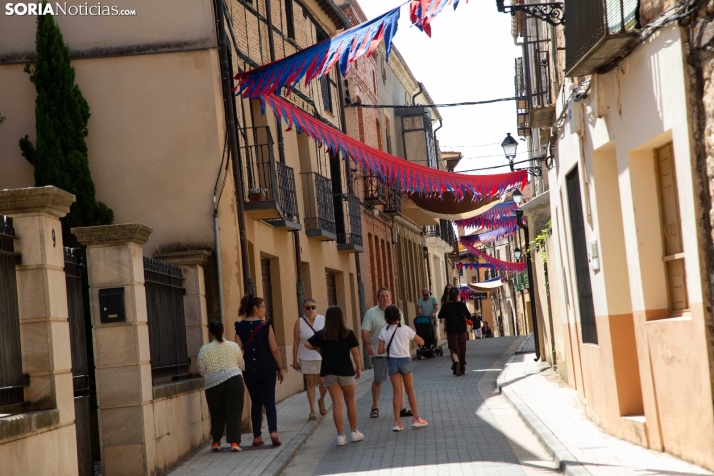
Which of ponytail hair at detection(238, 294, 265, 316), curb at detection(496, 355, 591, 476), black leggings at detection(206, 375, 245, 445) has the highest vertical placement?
ponytail hair at detection(238, 294, 265, 316)

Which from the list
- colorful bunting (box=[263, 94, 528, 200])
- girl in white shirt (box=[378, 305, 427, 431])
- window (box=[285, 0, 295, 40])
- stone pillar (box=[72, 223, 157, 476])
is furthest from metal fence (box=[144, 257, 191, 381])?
window (box=[285, 0, 295, 40])

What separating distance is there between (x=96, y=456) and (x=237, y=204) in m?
5.11

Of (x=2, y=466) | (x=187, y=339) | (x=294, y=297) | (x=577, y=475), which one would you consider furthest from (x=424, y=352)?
(x=2, y=466)

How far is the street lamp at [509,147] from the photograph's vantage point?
22.5m

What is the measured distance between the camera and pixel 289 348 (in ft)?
64.4

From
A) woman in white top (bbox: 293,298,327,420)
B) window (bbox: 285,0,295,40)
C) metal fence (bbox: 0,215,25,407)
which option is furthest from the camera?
window (bbox: 285,0,295,40)

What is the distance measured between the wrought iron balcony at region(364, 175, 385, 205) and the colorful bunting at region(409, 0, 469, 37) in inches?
733

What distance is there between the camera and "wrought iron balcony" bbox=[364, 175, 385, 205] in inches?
1159

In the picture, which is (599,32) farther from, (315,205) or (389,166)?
(315,205)

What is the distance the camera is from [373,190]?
30.6 meters

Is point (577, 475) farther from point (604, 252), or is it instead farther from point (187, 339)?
point (187, 339)

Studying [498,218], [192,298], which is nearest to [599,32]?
[192,298]

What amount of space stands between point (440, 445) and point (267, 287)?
8594 millimetres

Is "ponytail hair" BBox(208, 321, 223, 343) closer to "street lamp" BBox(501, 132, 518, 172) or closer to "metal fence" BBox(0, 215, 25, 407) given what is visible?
"metal fence" BBox(0, 215, 25, 407)
